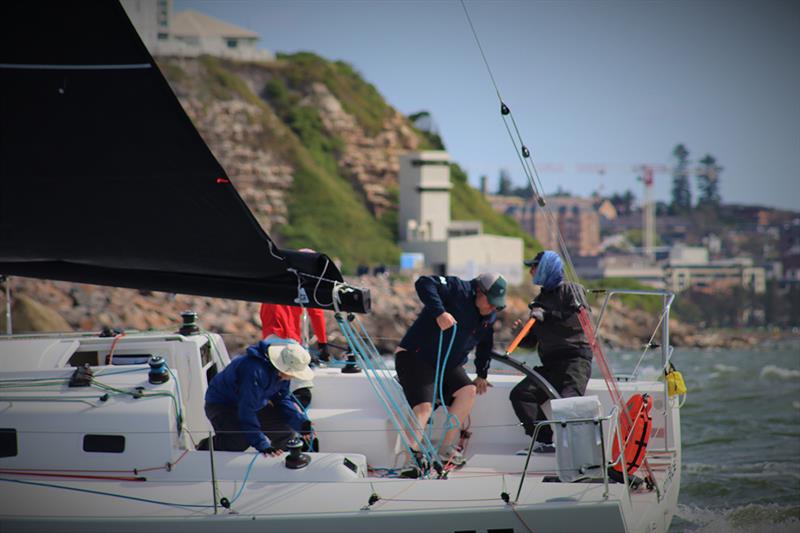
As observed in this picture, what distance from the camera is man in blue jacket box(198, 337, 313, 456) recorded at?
208 inches

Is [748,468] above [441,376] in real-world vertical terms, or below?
below

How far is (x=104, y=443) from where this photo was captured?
Answer: 17.1 feet

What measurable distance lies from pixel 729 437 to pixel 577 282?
301 inches

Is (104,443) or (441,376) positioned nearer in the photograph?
(104,443)

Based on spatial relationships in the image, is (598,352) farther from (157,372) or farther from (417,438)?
(157,372)

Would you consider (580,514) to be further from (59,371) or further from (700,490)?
(700,490)

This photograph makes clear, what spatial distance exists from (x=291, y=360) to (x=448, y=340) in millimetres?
1103

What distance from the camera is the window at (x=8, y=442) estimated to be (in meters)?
5.21

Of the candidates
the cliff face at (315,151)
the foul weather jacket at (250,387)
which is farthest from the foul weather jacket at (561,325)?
the cliff face at (315,151)

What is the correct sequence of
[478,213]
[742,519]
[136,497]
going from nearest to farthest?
[136,497], [742,519], [478,213]

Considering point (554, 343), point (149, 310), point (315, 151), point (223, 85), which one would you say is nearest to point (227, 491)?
point (554, 343)

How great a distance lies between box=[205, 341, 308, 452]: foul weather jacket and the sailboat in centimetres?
14

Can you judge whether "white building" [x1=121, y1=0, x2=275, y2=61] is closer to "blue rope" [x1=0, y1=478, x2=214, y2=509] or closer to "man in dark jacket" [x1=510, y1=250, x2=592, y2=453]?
"man in dark jacket" [x1=510, y1=250, x2=592, y2=453]

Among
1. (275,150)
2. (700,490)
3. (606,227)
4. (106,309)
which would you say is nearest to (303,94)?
(275,150)
